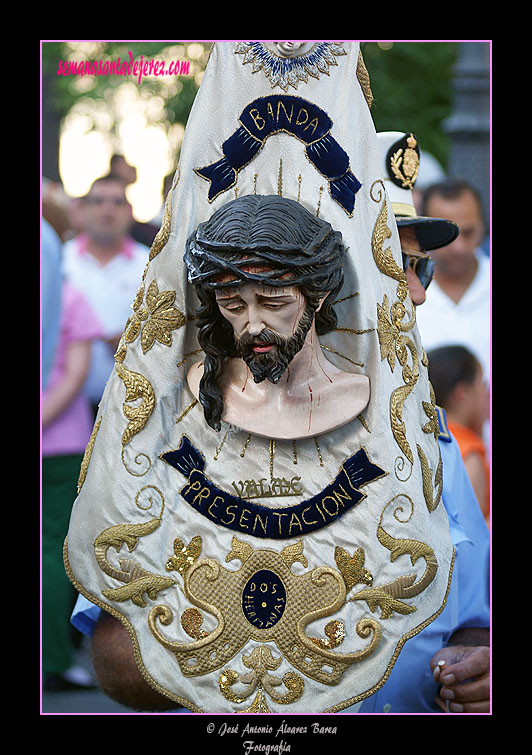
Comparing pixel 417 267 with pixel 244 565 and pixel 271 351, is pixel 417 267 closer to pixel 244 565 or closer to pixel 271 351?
pixel 271 351

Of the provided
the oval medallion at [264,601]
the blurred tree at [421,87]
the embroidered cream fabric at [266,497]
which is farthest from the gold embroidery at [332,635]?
the blurred tree at [421,87]

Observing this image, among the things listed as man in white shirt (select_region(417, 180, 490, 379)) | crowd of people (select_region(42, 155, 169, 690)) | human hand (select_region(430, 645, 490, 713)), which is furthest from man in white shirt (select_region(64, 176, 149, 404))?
human hand (select_region(430, 645, 490, 713))

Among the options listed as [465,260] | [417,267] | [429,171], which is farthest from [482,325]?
[417,267]

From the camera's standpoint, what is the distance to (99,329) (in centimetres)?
448

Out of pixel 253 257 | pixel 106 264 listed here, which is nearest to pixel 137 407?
pixel 253 257

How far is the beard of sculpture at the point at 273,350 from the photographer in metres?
2.29

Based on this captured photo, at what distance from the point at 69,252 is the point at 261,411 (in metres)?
2.48

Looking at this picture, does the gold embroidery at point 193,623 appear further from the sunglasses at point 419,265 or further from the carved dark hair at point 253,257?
the sunglasses at point 419,265

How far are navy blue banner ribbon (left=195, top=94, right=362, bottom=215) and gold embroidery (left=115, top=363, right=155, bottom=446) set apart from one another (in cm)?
52

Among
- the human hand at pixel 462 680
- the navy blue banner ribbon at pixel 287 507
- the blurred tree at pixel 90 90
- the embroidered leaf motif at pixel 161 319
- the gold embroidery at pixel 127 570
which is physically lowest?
the human hand at pixel 462 680

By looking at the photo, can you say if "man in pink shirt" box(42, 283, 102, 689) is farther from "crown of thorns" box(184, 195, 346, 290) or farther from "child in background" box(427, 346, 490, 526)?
"crown of thorns" box(184, 195, 346, 290)

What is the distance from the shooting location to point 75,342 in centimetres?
444

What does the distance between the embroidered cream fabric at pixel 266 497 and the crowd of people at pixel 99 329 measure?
5.63ft

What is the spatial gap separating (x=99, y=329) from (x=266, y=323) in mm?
2307
